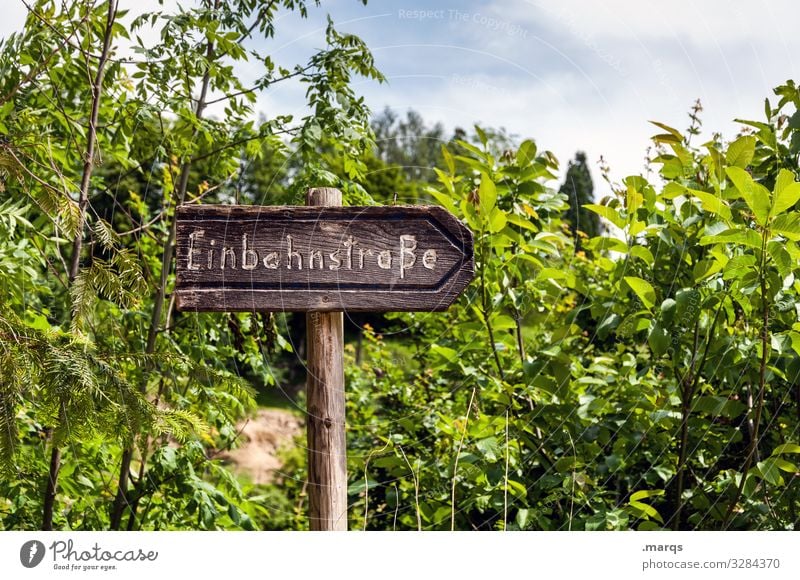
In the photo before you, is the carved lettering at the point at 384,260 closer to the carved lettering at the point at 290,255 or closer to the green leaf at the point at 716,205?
the carved lettering at the point at 290,255

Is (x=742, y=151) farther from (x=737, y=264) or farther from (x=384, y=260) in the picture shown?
(x=384, y=260)

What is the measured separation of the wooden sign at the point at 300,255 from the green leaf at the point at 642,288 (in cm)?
51

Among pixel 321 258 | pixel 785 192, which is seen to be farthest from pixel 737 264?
pixel 321 258

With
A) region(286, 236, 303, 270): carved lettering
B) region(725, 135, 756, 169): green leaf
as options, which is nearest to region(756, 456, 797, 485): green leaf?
region(725, 135, 756, 169): green leaf

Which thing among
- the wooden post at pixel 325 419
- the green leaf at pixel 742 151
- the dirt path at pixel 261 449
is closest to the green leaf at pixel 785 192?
the green leaf at pixel 742 151

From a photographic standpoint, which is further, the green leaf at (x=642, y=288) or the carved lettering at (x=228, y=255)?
the green leaf at (x=642, y=288)

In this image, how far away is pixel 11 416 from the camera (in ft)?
5.24

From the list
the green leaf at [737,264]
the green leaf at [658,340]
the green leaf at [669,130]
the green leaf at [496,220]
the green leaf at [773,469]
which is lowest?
the green leaf at [773,469]

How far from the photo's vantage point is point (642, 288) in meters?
1.80

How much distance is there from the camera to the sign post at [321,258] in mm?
1505

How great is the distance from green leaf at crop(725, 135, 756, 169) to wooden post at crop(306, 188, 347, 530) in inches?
37.9

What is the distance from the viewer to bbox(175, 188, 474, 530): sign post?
1505 mm
